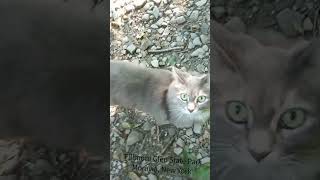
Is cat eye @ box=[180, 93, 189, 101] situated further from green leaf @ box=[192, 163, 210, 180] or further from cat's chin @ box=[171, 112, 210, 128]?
green leaf @ box=[192, 163, 210, 180]

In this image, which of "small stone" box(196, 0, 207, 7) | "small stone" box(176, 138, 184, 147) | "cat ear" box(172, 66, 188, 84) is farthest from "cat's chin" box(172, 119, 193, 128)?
"small stone" box(196, 0, 207, 7)

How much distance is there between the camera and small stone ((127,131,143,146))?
476 cm

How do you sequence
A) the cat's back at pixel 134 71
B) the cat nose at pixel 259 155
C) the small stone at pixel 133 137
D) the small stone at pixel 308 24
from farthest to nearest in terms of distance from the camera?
the small stone at pixel 133 137
the cat's back at pixel 134 71
the cat nose at pixel 259 155
the small stone at pixel 308 24

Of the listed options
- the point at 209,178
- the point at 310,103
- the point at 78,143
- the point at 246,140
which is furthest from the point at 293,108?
the point at 78,143

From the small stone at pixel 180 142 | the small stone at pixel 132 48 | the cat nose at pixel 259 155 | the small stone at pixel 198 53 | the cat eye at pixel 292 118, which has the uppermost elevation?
the small stone at pixel 132 48

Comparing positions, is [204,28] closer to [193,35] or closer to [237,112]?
[193,35]

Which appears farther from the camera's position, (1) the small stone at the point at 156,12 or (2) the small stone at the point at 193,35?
(1) the small stone at the point at 156,12

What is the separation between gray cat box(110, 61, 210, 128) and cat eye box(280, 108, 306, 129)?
0.63 meters

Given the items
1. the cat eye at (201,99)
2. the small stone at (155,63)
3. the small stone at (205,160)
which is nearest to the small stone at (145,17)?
the small stone at (155,63)

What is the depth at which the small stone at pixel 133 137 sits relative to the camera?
187 inches

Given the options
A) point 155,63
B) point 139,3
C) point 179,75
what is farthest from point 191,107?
point 139,3

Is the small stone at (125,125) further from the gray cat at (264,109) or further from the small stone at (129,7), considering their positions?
the small stone at (129,7)

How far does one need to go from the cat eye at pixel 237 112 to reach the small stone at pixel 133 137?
0.86 metres

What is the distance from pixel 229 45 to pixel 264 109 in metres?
0.60
